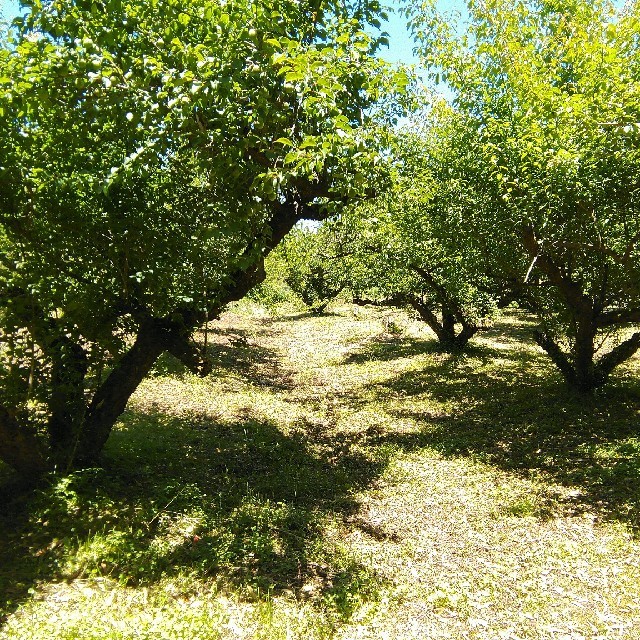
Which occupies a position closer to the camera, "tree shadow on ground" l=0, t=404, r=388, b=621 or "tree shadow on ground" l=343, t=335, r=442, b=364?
"tree shadow on ground" l=0, t=404, r=388, b=621

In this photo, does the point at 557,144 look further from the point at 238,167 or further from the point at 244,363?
the point at 244,363

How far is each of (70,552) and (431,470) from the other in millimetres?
6607

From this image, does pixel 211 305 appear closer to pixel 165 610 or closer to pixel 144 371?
pixel 144 371

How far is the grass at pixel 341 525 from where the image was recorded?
544cm

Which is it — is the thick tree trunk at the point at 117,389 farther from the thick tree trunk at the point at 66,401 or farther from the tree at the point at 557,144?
the tree at the point at 557,144

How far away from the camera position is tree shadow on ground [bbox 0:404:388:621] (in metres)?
5.97

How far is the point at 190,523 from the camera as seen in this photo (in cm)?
732

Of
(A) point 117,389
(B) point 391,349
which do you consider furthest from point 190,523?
(B) point 391,349

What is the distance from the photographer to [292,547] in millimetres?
7070

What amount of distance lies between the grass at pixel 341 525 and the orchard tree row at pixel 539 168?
9.67 ft

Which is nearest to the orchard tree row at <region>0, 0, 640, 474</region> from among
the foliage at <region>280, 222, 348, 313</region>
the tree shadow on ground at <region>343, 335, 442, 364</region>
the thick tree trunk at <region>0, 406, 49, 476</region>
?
the thick tree trunk at <region>0, 406, 49, 476</region>

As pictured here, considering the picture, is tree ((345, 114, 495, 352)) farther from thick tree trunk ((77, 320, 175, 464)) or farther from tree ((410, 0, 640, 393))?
thick tree trunk ((77, 320, 175, 464))

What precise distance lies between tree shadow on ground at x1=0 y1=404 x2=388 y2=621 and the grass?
29 millimetres

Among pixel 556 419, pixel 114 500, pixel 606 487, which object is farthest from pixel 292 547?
pixel 556 419
